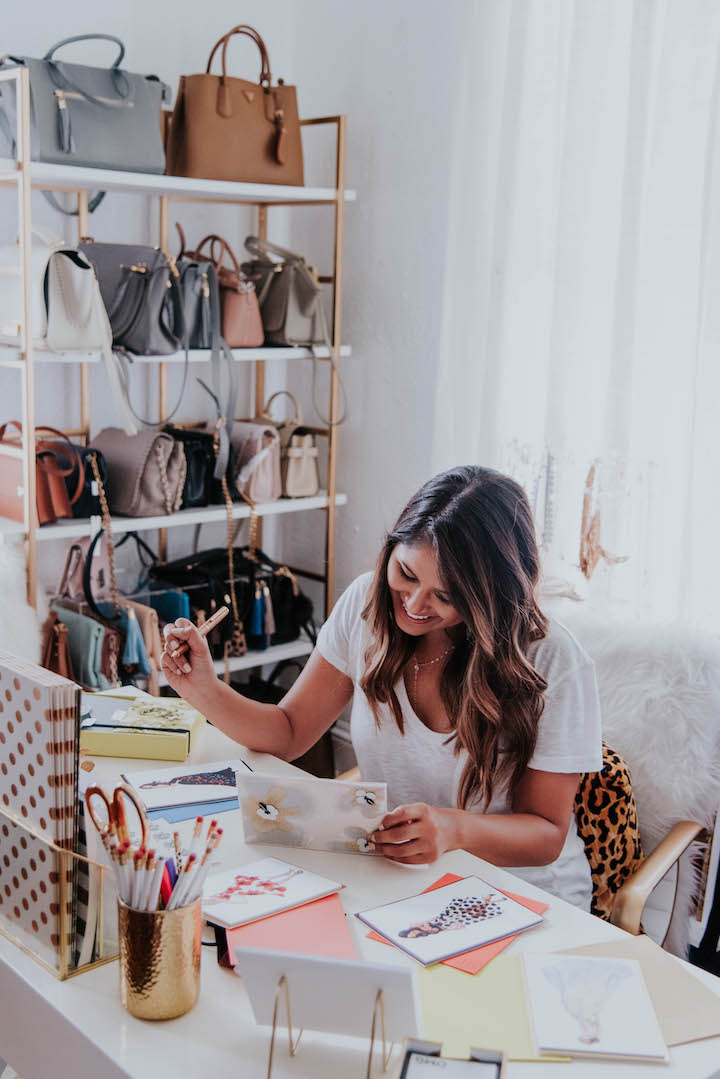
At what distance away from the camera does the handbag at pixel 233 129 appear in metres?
2.82

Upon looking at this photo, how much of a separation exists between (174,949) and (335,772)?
2365 millimetres

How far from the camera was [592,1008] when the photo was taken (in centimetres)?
116

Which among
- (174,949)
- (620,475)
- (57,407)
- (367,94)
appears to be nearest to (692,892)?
(620,475)

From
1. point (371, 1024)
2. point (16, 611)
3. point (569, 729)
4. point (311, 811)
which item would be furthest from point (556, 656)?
point (16, 611)

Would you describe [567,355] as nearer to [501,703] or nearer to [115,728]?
[501,703]

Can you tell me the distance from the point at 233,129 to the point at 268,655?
1466 mm

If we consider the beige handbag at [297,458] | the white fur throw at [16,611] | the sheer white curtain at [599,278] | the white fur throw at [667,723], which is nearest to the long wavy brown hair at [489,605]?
the white fur throw at [667,723]

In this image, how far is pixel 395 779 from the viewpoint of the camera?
5.82 ft

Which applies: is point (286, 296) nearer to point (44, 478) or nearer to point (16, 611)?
point (44, 478)

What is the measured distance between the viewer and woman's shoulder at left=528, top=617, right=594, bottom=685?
166 cm

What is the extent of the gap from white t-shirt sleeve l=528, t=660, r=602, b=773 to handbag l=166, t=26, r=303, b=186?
1829 mm

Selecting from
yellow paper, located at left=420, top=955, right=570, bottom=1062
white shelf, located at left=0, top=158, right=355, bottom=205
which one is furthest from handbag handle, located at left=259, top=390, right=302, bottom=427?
yellow paper, located at left=420, top=955, right=570, bottom=1062

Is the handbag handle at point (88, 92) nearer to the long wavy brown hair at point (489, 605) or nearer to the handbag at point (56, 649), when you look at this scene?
the handbag at point (56, 649)

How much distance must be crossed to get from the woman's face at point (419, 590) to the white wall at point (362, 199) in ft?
4.98
